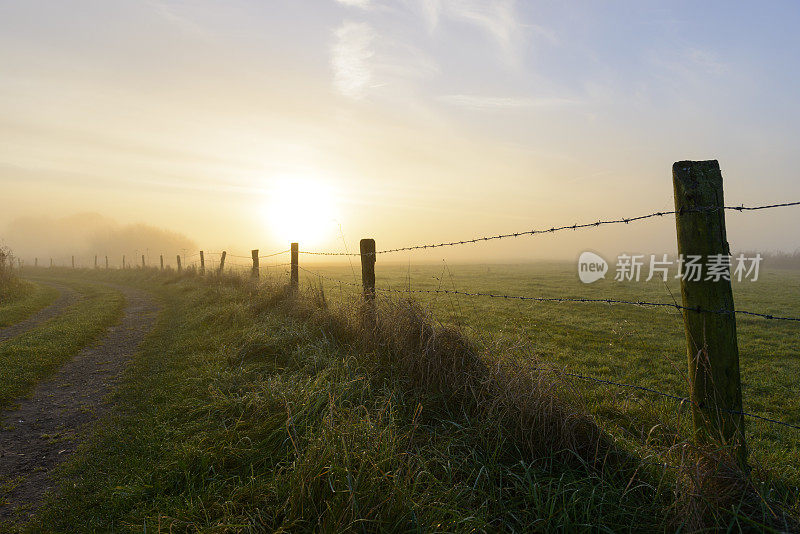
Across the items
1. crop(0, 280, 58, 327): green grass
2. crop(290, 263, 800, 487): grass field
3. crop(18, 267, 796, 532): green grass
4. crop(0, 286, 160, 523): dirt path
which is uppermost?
crop(0, 280, 58, 327): green grass

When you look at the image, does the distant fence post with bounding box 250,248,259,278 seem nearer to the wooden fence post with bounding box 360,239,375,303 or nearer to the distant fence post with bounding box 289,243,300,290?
the distant fence post with bounding box 289,243,300,290

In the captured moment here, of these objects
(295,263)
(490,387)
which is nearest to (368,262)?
(490,387)

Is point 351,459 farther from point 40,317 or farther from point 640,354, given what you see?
point 40,317

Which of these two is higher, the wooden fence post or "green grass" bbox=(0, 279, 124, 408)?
the wooden fence post

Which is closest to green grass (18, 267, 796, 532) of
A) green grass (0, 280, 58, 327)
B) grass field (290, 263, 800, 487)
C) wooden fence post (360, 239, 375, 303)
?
grass field (290, 263, 800, 487)

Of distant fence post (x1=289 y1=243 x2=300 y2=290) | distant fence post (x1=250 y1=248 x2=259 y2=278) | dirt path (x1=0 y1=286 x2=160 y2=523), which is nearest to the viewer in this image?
dirt path (x1=0 y1=286 x2=160 y2=523)

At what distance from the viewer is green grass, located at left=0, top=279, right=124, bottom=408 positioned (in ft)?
20.1

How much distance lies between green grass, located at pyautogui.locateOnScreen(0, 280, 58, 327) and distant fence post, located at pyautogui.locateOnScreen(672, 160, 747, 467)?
14990 mm

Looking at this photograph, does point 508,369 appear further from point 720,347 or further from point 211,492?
point 211,492

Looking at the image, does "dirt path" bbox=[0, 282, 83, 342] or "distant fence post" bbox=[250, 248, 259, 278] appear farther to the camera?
"distant fence post" bbox=[250, 248, 259, 278]

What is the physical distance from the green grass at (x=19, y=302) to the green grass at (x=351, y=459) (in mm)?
9506

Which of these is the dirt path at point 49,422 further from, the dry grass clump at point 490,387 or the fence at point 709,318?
the fence at point 709,318

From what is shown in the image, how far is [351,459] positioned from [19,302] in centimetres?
1815

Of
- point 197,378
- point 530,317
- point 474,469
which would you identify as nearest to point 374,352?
point 474,469
